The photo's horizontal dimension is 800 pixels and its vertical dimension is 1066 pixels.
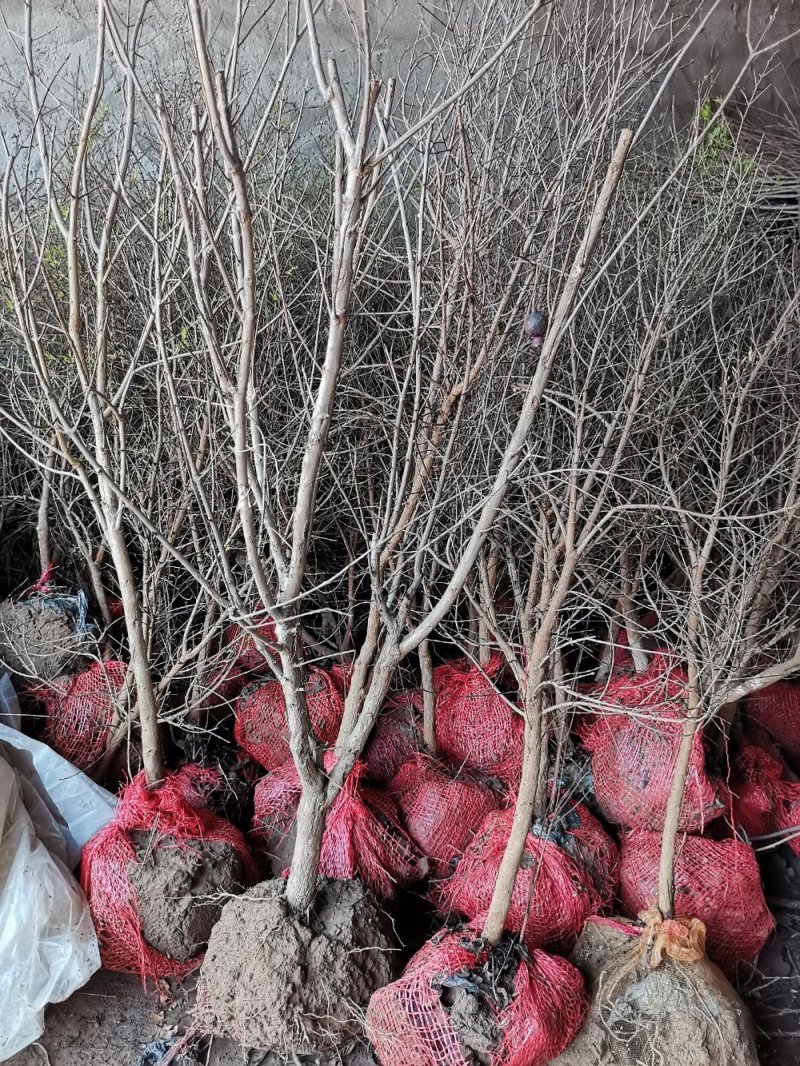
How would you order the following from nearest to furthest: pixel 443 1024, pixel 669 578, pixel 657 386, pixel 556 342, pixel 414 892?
pixel 556 342
pixel 443 1024
pixel 657 386
pixel 414 892
pixel 669 578

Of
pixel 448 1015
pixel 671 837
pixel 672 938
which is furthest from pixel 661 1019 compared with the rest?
pixel 448 1015

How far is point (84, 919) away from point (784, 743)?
3.13m

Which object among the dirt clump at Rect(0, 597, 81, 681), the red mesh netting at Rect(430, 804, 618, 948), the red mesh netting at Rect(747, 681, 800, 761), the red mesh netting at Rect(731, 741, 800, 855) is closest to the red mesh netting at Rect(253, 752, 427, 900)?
the red mesh netting at Rect(430, 804, 618, 948)

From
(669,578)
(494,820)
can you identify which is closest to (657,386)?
(669,578)

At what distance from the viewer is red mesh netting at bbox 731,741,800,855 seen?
338 cm

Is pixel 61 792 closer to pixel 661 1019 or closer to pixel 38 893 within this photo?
pixel 38 893

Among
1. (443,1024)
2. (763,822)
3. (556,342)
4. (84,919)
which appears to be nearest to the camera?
(556,342)

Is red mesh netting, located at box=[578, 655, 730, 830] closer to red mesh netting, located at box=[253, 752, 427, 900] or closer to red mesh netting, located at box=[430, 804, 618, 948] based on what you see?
red mesh netting, located at box=[430, 804, 618, 948]

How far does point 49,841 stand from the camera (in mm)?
2932

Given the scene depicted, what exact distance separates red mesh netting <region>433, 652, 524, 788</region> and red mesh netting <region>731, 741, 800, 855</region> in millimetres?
915

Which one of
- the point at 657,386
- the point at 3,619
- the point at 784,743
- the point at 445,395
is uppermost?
the point at 445,395

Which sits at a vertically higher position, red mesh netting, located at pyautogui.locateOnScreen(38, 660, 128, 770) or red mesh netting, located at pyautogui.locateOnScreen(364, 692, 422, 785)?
red mesh netting, located at pyautogui.locateOnScreen(38, 660, 128, 770)

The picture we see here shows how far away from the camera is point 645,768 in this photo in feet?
10.4

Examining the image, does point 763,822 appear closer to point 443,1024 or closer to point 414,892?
point 414,892
